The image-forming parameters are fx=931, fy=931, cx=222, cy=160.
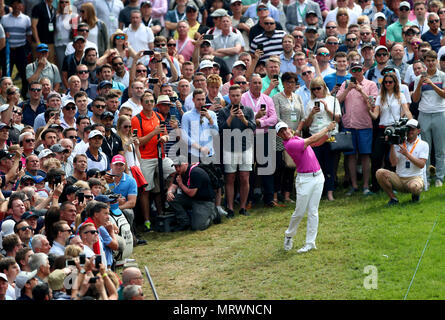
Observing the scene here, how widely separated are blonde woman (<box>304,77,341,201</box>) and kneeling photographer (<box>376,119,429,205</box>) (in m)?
1.18

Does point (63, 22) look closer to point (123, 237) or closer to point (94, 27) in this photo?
point (94, 27)

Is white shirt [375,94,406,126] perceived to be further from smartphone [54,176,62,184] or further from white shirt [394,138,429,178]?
smartphone [54,176,62,184]

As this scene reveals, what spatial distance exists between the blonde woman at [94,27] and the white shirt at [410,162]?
6.93 metres

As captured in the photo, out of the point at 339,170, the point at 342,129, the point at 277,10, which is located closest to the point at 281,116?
the point at 342,129

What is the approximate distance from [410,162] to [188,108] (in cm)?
415

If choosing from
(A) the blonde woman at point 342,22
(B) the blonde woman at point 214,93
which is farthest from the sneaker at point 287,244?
(A) the blonde woman at point 342,22

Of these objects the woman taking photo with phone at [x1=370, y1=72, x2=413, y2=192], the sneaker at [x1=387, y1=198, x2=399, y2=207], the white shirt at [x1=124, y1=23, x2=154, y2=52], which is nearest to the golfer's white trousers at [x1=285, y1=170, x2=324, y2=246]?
the sneaker at [x1=387, y1=198, x2=399, y2=207]

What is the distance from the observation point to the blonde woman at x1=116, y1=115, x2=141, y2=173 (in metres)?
16.1

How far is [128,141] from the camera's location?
16.1 metres

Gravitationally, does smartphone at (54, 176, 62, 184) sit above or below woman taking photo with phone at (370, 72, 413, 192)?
below

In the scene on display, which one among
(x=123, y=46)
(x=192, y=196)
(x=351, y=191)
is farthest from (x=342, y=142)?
(x=123, y=46)

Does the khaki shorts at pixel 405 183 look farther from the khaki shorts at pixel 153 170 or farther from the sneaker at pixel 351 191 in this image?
the khaki shorts at pixel 153 170
